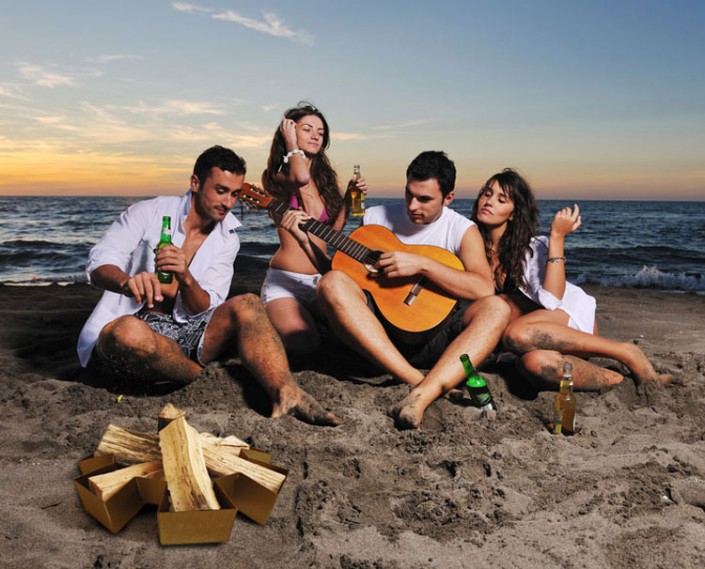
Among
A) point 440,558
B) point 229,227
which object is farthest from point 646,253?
point 440,558

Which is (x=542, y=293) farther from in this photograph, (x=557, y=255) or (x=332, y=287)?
(x=332, y=287)

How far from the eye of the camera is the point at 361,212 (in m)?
4.61

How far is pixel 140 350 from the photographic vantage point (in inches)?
146

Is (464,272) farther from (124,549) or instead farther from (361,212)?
(124,549)

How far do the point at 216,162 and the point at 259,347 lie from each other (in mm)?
1187

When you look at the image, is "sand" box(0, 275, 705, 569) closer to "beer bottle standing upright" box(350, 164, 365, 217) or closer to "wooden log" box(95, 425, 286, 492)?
"wooden log" box(95, 425, 286, 492)

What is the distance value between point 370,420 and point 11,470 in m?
1.76

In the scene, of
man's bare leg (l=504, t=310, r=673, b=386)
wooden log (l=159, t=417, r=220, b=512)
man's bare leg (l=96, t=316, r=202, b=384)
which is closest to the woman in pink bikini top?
man's bare leg (l=96, t=316, r=202, b=384)

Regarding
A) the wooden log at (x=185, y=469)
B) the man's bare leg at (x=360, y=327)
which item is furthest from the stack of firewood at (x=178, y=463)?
the man's bare leg at (x=360, y=327)

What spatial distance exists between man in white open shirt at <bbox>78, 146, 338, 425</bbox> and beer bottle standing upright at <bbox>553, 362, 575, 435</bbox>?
1.22 meters

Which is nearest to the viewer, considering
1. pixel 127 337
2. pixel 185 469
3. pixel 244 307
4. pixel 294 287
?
pixel 185 469

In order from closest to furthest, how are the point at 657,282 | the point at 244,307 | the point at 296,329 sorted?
the point at 244,307 → the point at 296,329 → the point at 657,282

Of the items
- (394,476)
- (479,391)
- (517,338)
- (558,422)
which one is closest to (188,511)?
(394,476)

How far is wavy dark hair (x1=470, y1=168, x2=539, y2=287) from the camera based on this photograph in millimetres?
4301
